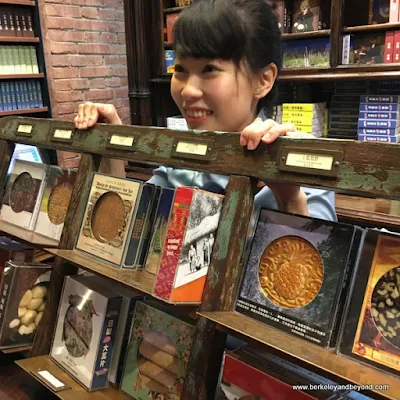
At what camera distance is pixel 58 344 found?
1.08 metres

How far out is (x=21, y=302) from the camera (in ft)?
3.73

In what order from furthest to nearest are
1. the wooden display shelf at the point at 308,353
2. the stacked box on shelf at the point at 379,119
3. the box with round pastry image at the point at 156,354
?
the stacked box on shelf at the point at 379,119
the box with round pastry image at the point at 156,354
the wooden display shelf at the point at 308,353

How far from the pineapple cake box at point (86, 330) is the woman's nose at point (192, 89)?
1.49ft

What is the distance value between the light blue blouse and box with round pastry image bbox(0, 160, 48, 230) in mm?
314

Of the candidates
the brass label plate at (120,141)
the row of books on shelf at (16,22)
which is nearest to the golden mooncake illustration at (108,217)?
the brass label plate at (120,141)

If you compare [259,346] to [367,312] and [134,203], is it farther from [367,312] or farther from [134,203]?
Answer: [134,203]

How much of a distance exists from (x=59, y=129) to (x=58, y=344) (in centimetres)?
52

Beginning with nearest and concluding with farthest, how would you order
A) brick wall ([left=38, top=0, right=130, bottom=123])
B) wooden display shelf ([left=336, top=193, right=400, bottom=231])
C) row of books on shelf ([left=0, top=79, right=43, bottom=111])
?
wooden display shelf ([left=336, top=193, right=400, bottom=231])
row of books on shelf ([left=0, top=79, right=43, bottom=111])
brick wall ([left=38, top=0, right=130, bottom=123])

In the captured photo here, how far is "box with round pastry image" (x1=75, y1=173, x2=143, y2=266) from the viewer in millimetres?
982

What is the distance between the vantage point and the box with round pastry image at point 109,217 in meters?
0.98

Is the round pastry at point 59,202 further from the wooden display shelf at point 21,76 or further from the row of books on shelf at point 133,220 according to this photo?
the wooden display shelf at point 21,76

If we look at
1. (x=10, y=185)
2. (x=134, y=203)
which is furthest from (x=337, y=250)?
(x=10, y=185)

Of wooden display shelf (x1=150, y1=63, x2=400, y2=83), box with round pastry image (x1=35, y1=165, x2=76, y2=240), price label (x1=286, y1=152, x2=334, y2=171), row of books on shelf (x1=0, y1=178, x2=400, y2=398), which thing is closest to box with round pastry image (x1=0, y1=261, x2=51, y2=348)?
row of books on shelf (x1=0, y1=178, x2=400, y2=398)

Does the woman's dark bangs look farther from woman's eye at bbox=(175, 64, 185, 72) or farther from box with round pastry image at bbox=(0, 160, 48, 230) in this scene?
box with round pastry image at bbox=(0, 160, 48, 230)
